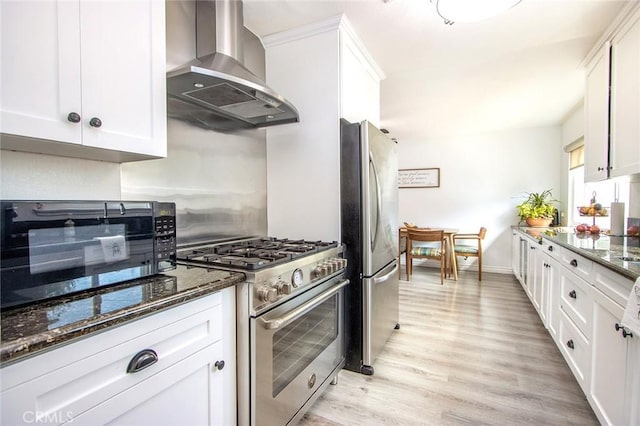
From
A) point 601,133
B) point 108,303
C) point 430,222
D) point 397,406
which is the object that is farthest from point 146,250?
point 430,222

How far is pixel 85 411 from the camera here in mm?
734

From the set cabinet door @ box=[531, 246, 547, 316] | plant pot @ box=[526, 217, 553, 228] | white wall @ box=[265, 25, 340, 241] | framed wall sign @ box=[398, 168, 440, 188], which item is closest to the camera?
white wall @ box=[265, 25, 340, 241]

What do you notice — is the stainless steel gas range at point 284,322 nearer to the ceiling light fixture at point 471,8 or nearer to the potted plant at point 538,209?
the ceiling light fixture at point 471,8

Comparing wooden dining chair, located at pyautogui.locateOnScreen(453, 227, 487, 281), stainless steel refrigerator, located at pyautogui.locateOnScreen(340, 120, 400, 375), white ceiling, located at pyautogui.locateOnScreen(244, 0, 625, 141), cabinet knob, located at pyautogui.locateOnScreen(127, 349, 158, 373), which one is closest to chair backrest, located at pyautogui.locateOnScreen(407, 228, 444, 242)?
wooden dining chair, located at pyautogui.locateOnScreen(453, 227, 487, 281)

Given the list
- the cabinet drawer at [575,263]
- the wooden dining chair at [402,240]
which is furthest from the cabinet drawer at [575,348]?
the wooden dining chair at [402,240]

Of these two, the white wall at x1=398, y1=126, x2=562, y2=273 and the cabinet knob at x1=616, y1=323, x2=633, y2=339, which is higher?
the white wall at x1=398, y1=126, x2=562, y2=273

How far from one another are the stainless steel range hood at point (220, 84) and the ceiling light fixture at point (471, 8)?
3.18 feet

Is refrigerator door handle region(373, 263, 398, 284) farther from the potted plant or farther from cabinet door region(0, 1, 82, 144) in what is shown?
the potted plant

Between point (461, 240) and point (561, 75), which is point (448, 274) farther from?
point (561, 75)

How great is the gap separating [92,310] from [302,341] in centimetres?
99

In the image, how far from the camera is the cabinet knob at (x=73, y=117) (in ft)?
3.13

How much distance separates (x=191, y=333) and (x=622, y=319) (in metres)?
1.61

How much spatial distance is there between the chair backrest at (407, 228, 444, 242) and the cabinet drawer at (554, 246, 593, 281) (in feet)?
7.08

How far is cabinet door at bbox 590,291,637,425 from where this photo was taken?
124 centimetres
